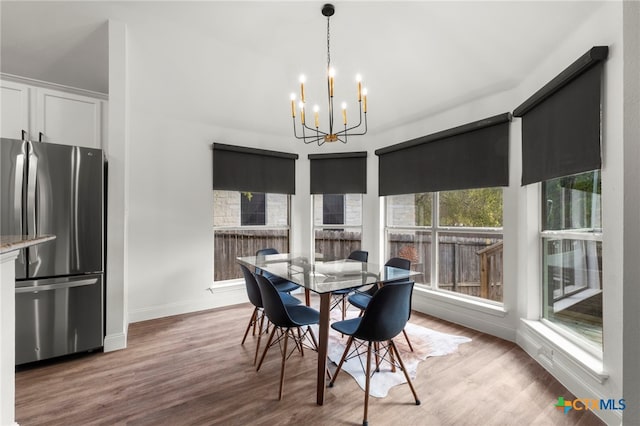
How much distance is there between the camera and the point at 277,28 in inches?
113

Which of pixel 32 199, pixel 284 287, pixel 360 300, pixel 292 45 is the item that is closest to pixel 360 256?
pixel 360 300

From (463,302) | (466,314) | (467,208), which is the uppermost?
(467,208)

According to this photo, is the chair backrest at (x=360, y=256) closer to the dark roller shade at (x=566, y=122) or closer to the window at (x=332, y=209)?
the window at (x=332, y=209)

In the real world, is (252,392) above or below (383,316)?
below

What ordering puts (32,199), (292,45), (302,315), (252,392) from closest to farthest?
1. (252,392)
2. (302,315)
3. (32,199)
4. (292,45)

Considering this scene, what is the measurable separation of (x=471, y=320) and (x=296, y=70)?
12.2 ft

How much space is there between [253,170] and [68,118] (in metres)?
2.21

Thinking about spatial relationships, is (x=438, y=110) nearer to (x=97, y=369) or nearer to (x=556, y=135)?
(x=556, y=135)

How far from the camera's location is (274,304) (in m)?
2.11

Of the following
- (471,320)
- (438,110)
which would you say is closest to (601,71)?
(438,110)

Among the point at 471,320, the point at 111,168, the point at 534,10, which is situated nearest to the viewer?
the point at 534,10

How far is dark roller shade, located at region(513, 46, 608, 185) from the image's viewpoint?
191 centimetres

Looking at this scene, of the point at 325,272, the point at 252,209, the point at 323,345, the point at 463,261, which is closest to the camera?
the point at 323,345

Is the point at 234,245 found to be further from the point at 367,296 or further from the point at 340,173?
the point at 367,296
